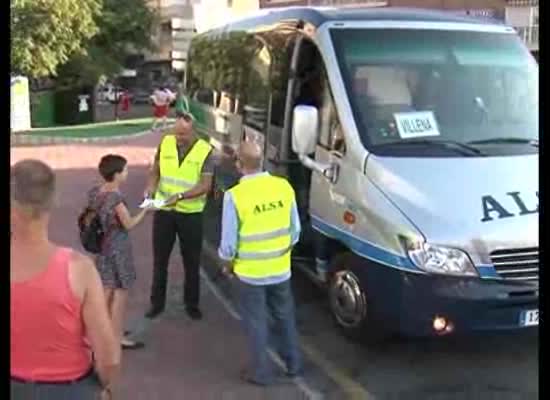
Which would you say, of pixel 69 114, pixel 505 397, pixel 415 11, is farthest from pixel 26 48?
pixel 505 397

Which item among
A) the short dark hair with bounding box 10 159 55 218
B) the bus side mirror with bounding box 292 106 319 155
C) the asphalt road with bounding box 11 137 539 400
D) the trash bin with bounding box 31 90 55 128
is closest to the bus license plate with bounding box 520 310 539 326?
the asphalt road with bounding box 11 137 539 400

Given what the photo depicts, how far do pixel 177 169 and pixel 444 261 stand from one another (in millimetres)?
2192

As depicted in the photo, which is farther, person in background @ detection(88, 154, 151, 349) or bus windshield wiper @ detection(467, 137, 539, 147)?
bus windshield wiper @ detection(467, 137, 539, 147)

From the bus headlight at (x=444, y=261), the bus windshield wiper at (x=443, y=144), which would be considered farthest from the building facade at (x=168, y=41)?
the bus headlight at (x=444, y=261)

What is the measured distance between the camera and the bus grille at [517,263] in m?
5.28

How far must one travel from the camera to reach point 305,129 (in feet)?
20.2

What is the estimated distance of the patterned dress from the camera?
537 centimetres

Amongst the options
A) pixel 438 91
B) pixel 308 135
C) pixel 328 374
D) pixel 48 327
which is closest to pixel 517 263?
pixel 328 374

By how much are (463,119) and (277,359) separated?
7.41ft

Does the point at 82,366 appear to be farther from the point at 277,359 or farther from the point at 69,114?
the point at 69,114

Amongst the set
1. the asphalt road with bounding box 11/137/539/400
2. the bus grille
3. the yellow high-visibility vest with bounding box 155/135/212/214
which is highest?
the yellow high-visibility vest with bounding box 155/135/212/214

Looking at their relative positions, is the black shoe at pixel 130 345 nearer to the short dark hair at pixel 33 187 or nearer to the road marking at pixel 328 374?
the road marking at pixel 328 374

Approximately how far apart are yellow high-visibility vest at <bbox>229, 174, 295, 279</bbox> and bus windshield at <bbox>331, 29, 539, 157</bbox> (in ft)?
3.34

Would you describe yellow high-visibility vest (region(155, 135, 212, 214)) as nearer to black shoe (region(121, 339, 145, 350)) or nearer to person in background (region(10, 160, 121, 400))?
black shoe (region(121, 339, 145, 350))
